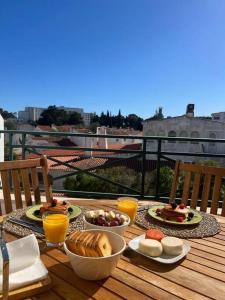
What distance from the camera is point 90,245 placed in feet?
3.01

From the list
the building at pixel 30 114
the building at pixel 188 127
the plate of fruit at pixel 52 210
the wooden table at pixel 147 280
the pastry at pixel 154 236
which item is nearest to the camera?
the wooden table at pixel 147 280

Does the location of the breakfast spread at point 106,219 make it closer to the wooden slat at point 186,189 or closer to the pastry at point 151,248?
the pastry at point 151,248

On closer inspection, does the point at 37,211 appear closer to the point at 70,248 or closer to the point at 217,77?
the point at 70,248

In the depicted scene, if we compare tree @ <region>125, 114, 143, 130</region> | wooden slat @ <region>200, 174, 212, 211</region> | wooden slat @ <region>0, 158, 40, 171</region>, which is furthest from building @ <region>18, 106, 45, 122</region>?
wooden slat @ <region>200, 174, 212, 211</region>

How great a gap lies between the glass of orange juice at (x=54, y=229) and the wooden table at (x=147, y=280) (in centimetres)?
5

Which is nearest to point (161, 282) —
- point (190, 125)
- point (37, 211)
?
point (37, 211)

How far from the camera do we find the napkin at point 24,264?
2.86 ft

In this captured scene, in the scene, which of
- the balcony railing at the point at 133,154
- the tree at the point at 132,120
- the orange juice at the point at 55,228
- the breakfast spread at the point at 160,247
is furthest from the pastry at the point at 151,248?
the tree at the point at 132,120

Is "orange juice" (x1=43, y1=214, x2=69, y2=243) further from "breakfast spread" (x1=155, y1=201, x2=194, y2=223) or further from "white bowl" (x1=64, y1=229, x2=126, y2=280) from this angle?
"breakfast spread" (x1=155, y1=201, x2=194, y2=223)

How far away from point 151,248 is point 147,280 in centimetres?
17

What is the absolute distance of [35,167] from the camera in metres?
2.04

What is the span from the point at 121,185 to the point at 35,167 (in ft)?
6.35

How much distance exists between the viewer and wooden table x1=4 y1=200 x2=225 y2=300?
33.8 inches

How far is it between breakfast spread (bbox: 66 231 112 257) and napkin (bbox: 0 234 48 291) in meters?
0.13
